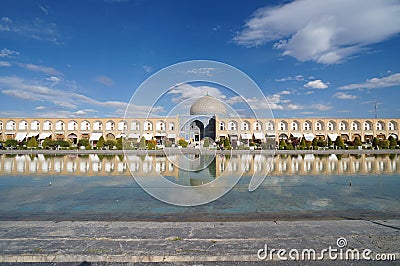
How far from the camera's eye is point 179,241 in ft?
10.4

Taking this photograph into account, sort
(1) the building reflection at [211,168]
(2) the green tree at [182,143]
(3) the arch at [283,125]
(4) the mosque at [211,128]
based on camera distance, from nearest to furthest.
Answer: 1. (1) the building reflection at [211,168]
2. (2) the green tree at [182,143]
3. (4) the mosque at [211,128]
4. (3) the arch at [283,125]

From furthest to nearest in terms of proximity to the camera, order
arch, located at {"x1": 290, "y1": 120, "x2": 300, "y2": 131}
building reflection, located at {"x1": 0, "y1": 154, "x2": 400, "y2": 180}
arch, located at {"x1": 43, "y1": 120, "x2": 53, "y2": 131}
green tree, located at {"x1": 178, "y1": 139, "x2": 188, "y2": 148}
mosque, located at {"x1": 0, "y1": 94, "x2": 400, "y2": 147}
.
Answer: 1. arch, located at {"x1": 290, "y1": 120, "x2": 300, "y2": 131}
2. arch, located at {"x1": 43, "y1": 120, "x2": 53, "y2": 131}
3. mosque, located at {"x1": 0, "y1": 94, "x2": 400, "y2": 147}
4. green tree, located at {"x1": 178, "y1": 139, "x2": 188, "y2": 148}
5. building reflection, located at {"x1": 0, "y1": 154, "x2": 400, "y2": 180}

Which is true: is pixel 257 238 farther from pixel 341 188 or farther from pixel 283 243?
pixel 341 188

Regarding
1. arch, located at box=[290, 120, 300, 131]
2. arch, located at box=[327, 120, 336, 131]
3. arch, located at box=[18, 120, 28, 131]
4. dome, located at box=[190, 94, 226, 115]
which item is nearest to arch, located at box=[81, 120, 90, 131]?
arch, located at box=[18, 120, 28, 131]

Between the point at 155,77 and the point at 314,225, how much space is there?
11.1 ft

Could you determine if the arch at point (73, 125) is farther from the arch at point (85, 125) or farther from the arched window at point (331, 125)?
Result: the arched window at point (331, 125)

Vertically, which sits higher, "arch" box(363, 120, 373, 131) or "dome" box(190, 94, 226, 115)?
"dome" box(190, 94, 226, 115)

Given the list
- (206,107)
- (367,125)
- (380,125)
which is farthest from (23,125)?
(380,125)

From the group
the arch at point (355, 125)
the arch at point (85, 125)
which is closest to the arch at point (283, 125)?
the arch at point (355, 125)

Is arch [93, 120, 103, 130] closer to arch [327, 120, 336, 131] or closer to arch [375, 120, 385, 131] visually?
arch [327, 120, 336, 131]

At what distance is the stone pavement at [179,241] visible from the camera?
9.07ft

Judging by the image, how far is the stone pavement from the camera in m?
2.77

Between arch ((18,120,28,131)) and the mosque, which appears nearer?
the mosque

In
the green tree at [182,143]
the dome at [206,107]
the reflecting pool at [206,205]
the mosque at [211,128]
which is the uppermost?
the dome at [206,107]
